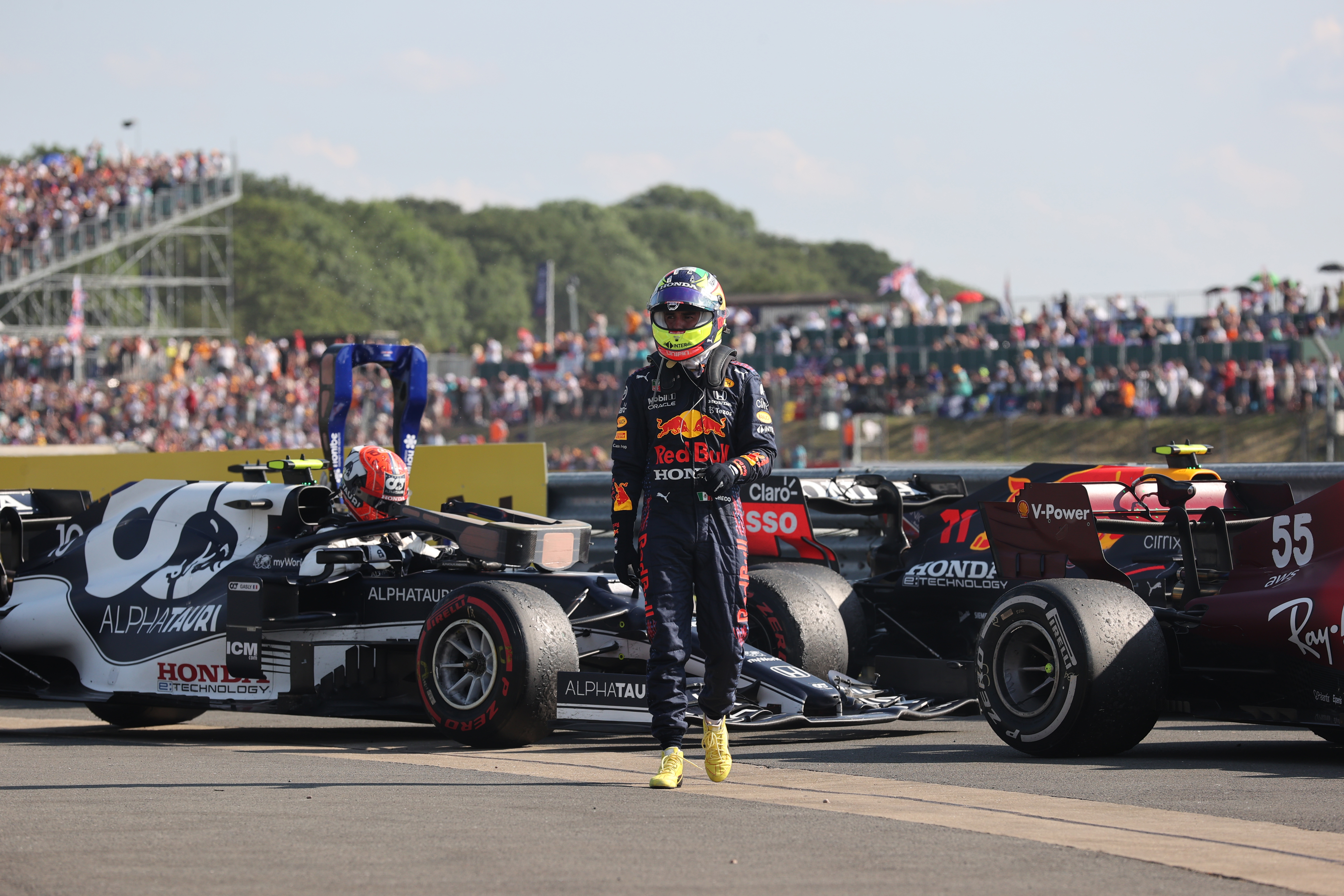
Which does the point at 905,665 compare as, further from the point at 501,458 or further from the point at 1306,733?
the point at 501,458

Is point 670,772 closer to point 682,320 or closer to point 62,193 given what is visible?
point 682,320

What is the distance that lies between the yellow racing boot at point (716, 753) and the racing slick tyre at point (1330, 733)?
2409mm

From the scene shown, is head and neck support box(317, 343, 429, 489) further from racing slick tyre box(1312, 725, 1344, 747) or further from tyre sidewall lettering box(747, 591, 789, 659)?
racing slick tyre box(1312, 725, 1344, 747)

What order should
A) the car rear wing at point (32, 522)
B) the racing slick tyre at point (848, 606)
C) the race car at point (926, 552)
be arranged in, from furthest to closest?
the car rear wing at point (32, 522)
the racing slick tyre at point (848, 606)
the race car at point (926, 552)

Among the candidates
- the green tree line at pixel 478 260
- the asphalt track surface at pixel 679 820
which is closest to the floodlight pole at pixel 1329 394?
the asphalt track surface at pixel 679 820

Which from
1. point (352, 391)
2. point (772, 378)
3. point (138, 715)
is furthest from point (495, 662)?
point (772, 378)

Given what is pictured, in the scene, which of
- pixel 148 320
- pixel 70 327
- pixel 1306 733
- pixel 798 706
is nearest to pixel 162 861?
pixel 798 706

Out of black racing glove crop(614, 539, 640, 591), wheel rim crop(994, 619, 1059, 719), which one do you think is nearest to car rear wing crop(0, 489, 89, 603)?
black racing glove crop(614, 539, 640, 591)

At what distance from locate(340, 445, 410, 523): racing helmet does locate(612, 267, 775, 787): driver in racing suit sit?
2963 millimetres

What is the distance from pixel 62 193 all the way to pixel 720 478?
48.5 metres

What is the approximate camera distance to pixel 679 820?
17.4 feet

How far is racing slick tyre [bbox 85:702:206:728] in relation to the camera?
9.45 meters

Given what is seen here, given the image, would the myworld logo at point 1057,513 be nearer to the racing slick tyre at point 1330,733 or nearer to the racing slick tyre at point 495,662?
the racing slick tyre at point 1330,733

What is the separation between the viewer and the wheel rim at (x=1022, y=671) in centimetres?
715
